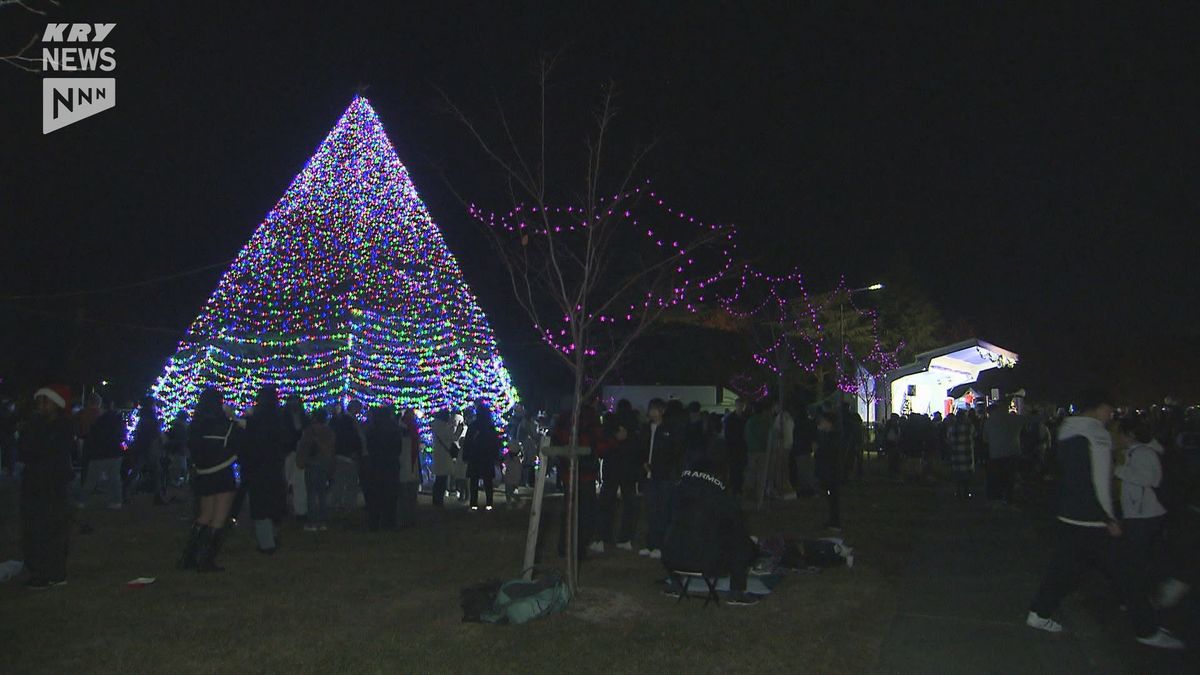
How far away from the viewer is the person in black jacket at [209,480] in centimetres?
938

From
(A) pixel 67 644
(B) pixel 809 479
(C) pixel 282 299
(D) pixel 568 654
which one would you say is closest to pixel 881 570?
(D) pixel 568 654

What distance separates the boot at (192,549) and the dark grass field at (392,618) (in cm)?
23

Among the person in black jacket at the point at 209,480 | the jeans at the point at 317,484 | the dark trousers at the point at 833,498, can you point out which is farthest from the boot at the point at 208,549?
the dark trousers at the point at 833,498

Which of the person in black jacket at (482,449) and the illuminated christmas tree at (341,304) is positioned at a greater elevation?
the illuminated christmas tree at (341,304)

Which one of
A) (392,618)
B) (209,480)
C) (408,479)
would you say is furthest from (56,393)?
(408,479)

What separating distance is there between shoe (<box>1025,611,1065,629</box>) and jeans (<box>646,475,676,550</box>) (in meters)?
2.86

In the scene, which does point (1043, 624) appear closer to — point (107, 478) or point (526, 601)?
point (526, 601)

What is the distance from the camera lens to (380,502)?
12.8m

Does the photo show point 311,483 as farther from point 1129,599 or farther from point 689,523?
point 1129,599

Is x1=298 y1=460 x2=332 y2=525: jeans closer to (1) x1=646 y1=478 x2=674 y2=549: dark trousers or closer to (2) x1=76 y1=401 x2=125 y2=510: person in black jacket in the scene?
(2) x1=76 y1=401 x2=125 y2=510: person in black jacket

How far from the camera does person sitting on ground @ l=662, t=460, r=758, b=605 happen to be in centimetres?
780

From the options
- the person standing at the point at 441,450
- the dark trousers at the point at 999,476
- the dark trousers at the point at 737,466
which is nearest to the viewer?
the person standing at the point at 441,450

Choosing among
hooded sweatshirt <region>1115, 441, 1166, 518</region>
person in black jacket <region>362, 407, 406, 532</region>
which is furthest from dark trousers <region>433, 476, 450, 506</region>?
hooded sweatshirt <region>1115, 441, 1166, 518</region>

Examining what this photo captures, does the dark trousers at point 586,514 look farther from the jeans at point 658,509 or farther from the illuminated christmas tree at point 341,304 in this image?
the illuminated christmas tree at point 341,304
